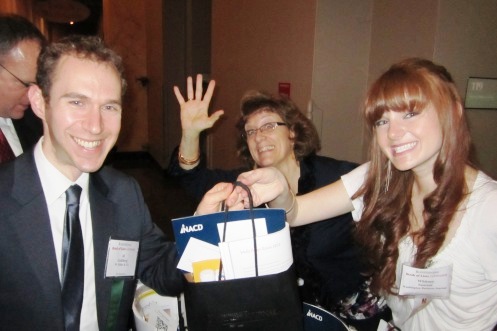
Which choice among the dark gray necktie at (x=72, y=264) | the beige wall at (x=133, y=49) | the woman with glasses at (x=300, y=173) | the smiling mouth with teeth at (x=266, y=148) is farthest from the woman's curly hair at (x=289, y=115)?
the beige wall at (x=133, y=49)

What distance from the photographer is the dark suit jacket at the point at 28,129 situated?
1.88 metres

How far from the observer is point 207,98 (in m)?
1.92

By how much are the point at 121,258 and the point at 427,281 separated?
1.10 m

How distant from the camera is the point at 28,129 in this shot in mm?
1923

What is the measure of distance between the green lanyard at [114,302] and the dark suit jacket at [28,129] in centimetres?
101

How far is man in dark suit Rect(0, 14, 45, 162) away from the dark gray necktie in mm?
875

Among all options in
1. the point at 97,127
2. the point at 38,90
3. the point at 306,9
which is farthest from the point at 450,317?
the point at 306,9

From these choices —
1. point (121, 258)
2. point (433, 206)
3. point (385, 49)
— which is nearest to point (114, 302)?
point (121, 258)

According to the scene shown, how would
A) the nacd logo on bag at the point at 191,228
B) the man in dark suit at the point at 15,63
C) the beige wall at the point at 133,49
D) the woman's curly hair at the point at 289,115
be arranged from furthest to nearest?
the beige wall at the point at 133,49 → the woman's curly hair at the point at 289,115 → the man in dark suit at the point at 15,63 → the nacd logo on bag at the point at 191,228

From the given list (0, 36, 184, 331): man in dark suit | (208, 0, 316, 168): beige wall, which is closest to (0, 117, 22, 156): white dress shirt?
(0, 36, 184, 331): man in dark suit

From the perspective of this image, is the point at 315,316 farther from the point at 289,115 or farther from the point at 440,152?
the point at 289,115

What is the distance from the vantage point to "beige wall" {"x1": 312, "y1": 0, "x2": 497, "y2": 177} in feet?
7.27

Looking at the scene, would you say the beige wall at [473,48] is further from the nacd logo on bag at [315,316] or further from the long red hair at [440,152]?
the nacd logo on bag at [315,316]

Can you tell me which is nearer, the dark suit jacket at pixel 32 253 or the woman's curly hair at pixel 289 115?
the dark suit jacket at pixel 32 253
